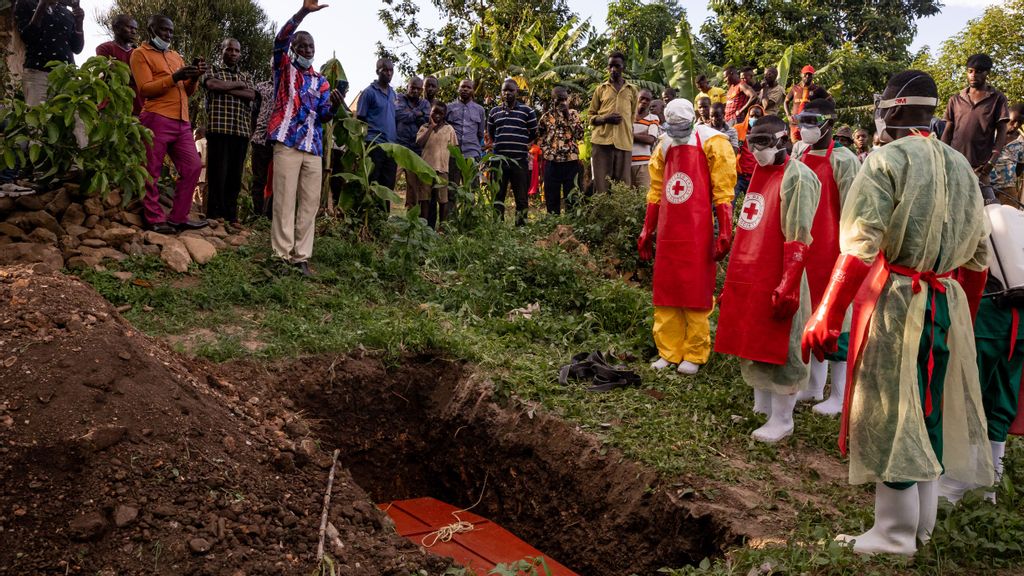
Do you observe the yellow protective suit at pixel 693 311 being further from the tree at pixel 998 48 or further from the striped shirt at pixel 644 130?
the tree at pixel 998 48

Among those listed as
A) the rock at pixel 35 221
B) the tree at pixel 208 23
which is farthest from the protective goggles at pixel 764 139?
the tree at pixel 208 23

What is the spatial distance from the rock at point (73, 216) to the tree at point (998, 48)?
47.7ft

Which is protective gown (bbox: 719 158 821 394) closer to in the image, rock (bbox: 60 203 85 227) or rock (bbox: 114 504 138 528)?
rock (bbox: 114 504 138 528)

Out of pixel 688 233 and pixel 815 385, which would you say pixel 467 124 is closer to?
pixel 688 233

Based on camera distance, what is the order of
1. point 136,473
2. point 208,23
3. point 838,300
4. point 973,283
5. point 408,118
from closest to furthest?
point 838,300
point 136,473
point 973,283
point 408,118
point 208,23

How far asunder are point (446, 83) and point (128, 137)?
31.5 feet

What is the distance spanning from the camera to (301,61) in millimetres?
6750

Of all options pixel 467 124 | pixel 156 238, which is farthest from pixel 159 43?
pixel 467 124

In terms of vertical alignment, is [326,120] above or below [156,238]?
above

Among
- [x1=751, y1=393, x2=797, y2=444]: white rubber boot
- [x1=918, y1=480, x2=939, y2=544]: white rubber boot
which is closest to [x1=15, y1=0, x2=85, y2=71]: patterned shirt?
[x1=751, y1=393, x2=797, y2=444]: white rubber boot

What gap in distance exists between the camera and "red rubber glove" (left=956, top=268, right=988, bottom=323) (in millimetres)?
3479

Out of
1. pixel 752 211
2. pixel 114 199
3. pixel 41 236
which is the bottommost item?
pixel 41 236

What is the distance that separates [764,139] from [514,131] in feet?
16.7

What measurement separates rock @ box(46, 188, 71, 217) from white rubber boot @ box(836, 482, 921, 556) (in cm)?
Answer: 613
